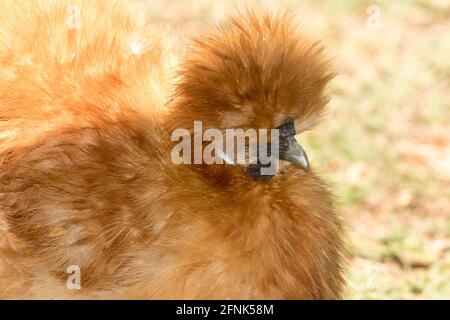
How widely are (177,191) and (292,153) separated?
498 mm

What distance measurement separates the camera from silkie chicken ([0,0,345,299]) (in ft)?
11.3

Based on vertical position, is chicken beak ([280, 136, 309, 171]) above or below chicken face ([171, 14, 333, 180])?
below

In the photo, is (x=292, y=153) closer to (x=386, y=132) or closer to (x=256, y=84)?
(x=256, y=84)

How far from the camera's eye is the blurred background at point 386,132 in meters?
4.89

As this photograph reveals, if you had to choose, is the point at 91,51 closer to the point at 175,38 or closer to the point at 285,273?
the point at 175,38

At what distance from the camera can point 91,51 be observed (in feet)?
12.8

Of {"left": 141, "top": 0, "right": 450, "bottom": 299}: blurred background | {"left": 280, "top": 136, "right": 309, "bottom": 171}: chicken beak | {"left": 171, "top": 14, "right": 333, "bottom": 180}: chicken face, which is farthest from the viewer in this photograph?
{"left": 141, "top": 0, "right": 450, "bottom": 299}: blurred background

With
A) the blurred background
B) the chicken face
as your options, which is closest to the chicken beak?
the chicken face

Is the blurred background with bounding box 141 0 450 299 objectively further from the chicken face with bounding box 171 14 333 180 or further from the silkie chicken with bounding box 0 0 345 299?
the silkie chicken with bounding box 0 0 345 299

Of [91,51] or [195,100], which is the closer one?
[195,100]

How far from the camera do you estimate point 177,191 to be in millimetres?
3549

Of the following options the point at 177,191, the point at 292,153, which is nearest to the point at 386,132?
the point at 292,153
